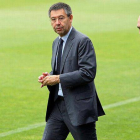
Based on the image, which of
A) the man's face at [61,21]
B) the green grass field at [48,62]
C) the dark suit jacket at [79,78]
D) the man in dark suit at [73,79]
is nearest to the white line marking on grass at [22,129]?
the green grass field at [48,62]

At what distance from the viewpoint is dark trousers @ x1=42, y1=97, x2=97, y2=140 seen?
6.52 meters

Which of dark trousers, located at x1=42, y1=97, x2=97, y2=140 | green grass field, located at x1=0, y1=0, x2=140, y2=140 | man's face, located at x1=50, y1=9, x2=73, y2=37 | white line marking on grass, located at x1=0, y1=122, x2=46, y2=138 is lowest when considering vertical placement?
green grass field, located at x1=0, y1=0, x2=140, y2=140

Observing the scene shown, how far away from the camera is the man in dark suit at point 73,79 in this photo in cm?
629

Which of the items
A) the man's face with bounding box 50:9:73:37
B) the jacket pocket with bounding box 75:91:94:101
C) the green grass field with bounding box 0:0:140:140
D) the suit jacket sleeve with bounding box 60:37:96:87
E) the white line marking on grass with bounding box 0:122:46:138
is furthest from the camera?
the green grass field with bounding box 0:0:140:140

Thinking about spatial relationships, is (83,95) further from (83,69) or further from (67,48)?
(67,48)

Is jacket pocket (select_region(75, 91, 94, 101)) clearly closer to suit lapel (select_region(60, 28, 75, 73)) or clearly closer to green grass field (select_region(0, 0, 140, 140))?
suit lapel (select_region(60, 28, 75, 73))

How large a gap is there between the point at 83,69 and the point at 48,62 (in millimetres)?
A: 10221

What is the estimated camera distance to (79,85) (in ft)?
20.9

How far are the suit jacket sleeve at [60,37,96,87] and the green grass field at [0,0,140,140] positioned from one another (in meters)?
3.06

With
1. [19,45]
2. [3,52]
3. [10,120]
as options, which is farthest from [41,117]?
[19,45]

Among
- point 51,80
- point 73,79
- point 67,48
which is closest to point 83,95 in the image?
point 73,79

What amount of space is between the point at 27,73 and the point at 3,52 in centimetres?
367

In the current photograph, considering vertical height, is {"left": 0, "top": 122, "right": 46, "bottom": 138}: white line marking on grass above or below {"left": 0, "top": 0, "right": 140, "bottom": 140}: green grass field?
above

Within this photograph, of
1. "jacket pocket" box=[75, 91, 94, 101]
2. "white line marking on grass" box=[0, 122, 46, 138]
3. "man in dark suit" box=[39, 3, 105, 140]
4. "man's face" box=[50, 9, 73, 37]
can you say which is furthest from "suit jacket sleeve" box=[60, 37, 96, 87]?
"white line marking on grass" box=[0, 122, 46, 138]
